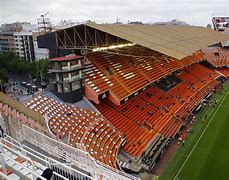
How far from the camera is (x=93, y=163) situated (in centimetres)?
1003

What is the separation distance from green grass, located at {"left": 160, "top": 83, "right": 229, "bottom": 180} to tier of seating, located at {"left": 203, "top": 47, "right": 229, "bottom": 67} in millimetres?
26306

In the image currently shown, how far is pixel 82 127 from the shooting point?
1645 centimetres

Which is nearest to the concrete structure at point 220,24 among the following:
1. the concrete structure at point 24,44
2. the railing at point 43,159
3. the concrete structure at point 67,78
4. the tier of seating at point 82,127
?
the concrete structure at point 24,44

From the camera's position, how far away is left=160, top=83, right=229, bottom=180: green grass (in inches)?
615

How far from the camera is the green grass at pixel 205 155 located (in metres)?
15.6

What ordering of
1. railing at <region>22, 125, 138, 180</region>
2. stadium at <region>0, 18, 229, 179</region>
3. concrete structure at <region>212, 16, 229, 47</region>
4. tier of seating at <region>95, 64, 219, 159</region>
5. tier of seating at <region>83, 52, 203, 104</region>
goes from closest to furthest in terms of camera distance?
railing at <region>22, 125, 138, 180</region>
stadium at <region>0, 18, 229, 179</region>
tier of seating at <region>95, 64, 219, 159</region>
tier of seating at <region>83, 52, 203, 104</region>
concrete structure at <region>212, 16, 229, 47</region>

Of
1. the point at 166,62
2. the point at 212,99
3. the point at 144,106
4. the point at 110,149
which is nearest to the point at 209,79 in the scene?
the point at 212,99

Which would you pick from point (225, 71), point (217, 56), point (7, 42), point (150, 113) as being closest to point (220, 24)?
point (217, 56)

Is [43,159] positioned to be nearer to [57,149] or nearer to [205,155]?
[57,149]

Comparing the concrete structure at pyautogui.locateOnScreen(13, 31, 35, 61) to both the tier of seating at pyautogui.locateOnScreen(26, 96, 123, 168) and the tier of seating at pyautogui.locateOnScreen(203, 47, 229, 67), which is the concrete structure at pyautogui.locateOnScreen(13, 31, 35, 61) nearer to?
the tier of seating at pyautogui.locateOnScreen(203, 47, 229, 67)

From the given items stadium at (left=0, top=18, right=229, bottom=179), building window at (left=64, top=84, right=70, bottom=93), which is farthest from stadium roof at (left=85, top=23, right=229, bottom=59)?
building window at (left=64, top=84, right=70, bottom=93)

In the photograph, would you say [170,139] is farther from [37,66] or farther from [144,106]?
[37,66]

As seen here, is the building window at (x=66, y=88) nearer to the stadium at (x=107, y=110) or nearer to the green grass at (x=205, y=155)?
the stadium at (x=107, y=110)

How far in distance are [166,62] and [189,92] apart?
4.88 m
